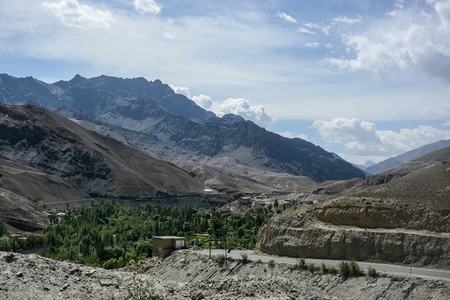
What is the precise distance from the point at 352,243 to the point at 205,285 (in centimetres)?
1356

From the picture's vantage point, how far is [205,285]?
25.1 metres

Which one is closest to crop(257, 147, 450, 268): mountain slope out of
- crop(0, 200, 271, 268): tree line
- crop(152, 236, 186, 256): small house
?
crop(0, 200, 271, 268): tree line

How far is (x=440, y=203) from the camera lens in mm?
32406

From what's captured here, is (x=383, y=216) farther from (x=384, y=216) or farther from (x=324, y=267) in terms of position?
(x=324, y=267)

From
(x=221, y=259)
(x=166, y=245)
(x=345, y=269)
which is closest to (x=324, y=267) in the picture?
(x=345, y=269)

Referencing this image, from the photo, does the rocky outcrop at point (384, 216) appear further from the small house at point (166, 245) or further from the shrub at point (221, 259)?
the small house at point (166, 245)

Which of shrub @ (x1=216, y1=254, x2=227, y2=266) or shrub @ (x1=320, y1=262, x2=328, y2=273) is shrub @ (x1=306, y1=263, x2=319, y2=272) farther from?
shrub @ (x1=216, y1=254, x2=227, y2=266)

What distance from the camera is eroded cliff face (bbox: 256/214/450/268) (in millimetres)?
29562

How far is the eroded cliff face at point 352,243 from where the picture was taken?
97.0 ft

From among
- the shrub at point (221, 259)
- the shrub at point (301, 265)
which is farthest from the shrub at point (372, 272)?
the shrub at point (221, 259)

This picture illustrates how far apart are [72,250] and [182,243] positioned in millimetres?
24469

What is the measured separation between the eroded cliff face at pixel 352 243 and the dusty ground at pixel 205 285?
3992mm

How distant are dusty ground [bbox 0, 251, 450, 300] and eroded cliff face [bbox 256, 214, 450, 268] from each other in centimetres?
399

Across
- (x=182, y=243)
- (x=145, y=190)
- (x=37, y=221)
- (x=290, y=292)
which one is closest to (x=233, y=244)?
(x=182, y=243)
